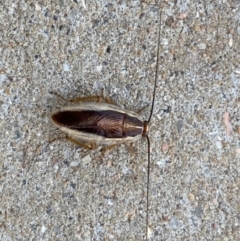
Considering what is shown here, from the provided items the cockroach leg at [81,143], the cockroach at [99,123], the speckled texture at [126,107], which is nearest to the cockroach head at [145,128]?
the cockroach at [99,123]

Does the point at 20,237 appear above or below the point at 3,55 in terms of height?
below

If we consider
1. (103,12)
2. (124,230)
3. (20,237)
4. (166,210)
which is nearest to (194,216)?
(166,210)

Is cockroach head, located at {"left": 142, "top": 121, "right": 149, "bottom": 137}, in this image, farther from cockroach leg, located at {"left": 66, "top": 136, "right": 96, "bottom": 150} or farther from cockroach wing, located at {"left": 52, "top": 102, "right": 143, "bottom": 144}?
cockroach leg, located at {"left": 66, "top": 136, "right": 96, "bottom": 150}

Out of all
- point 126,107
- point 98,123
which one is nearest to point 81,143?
point 98,123

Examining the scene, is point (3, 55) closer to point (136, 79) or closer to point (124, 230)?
point (136, 79)

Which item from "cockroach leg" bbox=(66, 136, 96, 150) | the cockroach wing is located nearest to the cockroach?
the cockroach wing

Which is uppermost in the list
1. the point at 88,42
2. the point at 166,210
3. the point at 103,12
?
the point at 103,12

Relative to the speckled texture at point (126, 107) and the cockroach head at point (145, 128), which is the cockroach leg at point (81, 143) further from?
the cockroach head at point (145, 128)

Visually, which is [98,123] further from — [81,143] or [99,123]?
[81,143]
